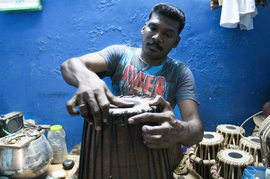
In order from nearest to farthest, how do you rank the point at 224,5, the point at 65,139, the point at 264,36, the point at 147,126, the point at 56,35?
the point at 147,126, the point at 224,5, the point at 264,36, the point at 56,35, the point at 65,139

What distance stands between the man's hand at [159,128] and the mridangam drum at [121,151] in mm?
49

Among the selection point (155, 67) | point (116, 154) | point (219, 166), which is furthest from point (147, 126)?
point (219, 166)

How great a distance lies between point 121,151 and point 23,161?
4.54ft

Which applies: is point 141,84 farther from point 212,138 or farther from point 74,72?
point 212,138

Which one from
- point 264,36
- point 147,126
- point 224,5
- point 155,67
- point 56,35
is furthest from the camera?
point 56,35

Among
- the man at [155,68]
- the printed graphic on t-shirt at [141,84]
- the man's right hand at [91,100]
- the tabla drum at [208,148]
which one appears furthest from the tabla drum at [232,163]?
the man's right hand at [91,100]

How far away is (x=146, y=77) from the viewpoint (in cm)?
164

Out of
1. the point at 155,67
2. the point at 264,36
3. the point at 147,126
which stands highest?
the point at 264,36

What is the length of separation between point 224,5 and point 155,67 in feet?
3.42

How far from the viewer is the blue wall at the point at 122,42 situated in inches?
87.2

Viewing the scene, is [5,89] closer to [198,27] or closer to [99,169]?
[99,169]

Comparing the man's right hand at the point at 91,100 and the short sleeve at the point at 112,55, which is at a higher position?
the short sleeve at the point at 112,55

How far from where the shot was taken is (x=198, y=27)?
2.21 metres

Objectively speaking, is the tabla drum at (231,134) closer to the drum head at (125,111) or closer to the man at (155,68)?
the man at (155,68)
